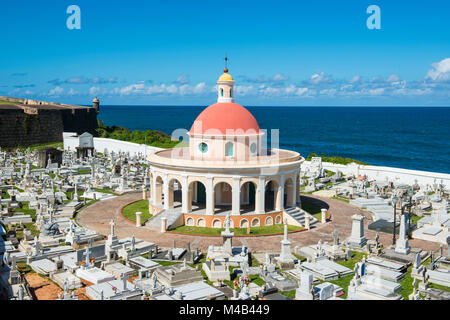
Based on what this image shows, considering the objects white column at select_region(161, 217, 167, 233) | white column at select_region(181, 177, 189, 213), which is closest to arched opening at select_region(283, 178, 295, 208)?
white column at select_region(181, 177, 189, 213)

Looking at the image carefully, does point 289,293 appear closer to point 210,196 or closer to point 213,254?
point 213,254

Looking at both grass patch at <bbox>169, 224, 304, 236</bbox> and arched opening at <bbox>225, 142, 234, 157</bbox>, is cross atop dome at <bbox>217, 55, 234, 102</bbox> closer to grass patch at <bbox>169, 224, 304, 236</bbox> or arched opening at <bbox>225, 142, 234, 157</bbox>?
arched opening at <bbox>225, 142, 234, 157</bbox>

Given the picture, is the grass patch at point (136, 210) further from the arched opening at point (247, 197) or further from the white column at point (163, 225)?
the arched opening at point (247, 197)

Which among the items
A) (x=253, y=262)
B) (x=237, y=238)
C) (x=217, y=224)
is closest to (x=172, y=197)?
(x=217, y=224)
